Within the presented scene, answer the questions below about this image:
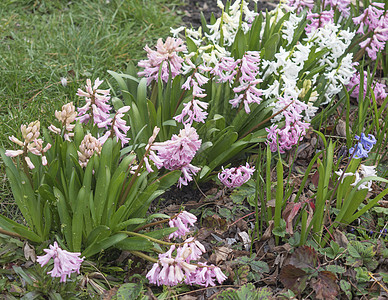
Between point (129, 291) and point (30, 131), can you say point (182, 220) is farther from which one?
point (30, 131)

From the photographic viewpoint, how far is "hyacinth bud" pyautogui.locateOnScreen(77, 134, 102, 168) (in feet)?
7.00

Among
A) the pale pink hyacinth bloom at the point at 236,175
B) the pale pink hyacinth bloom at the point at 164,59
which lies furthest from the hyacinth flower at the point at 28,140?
the pale pink hyacinth bloom at the point at 236,175

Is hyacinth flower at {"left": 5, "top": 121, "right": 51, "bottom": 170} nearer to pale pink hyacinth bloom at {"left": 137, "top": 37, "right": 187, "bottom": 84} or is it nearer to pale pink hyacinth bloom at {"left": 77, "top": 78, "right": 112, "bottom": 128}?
pale pink hyacinth bloom at {"left": 77, "top": 78, "right": 112, "bottom": 128}

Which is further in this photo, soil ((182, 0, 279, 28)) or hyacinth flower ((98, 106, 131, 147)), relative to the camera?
soil ((182, 0, 279, 28))

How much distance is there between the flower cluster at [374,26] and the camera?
130 inches

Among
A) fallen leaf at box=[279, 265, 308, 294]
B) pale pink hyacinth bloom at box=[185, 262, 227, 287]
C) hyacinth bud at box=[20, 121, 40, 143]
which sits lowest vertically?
fallen leaf at box=[279, 265, 308, 294]

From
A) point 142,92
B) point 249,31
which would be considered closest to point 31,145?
point 142,92

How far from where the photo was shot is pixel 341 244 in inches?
96.8

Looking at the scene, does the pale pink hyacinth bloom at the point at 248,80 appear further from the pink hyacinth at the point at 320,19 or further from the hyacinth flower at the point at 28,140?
the hyacinth flower at the point at 28,140

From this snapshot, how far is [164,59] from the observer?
8.57ft

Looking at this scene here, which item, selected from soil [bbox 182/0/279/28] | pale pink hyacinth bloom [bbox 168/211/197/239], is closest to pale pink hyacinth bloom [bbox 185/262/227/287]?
pale pink hyacinth bloom [bbox 168/211/197/239]

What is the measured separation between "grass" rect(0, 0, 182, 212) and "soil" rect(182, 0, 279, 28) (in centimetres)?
14

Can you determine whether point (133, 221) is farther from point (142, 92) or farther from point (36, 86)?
point (36, 86)

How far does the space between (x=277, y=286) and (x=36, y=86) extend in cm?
238
